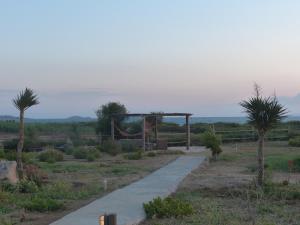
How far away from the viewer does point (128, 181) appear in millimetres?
17328

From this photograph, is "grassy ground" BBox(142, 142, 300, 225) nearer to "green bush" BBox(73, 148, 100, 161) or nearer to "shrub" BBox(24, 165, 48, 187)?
"shrub" BBox(24, 165, 48, 187)

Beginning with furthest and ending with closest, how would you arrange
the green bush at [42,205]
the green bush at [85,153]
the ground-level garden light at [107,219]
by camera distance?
the green bush at [85,153] < the green bush at [42,205] < the ground-level garden light at [107,219]

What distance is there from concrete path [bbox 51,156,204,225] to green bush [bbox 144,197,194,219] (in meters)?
0.17

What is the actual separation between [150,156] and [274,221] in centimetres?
1942

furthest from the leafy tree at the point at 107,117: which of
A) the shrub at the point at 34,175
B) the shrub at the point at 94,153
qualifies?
the shrub at the point at 34,175

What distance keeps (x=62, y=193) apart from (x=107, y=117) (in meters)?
28.0

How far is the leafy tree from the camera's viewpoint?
137 feet

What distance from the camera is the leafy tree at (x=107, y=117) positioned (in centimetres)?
4181

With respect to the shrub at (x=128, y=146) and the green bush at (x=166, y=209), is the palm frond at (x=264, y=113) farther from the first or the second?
the shrub at (x=128, y=146)

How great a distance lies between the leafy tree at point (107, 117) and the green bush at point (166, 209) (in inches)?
1167

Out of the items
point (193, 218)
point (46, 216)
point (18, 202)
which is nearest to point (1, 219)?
point (46, 216)

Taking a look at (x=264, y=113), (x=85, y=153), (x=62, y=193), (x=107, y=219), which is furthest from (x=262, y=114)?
(x=85, y=153)

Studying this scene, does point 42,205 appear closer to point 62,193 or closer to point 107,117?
point 62,193

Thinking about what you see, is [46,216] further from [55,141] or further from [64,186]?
[55,141]
